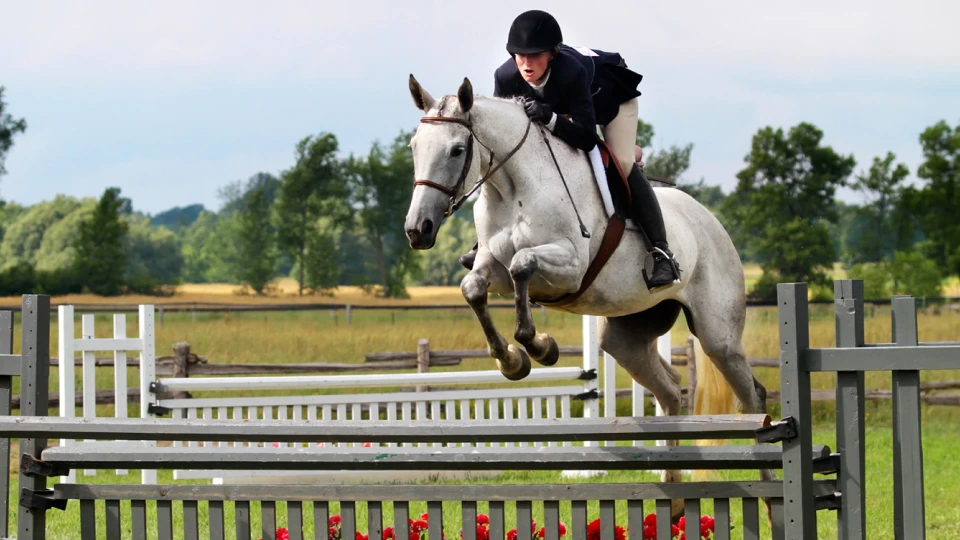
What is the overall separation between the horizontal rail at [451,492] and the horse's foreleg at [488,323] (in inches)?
27.1

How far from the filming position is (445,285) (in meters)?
43.8

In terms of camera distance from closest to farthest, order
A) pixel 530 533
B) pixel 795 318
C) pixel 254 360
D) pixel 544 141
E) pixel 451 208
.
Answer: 1. pixel 795 318
2. pixel 530 533
3. pixel 451 208
4. pixel 544 141
5. pixel 254 360

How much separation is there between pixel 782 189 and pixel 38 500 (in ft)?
107

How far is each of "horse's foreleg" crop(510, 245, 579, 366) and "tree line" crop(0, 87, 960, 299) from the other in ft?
85.2

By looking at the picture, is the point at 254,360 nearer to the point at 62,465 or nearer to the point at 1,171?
the point at 62,465

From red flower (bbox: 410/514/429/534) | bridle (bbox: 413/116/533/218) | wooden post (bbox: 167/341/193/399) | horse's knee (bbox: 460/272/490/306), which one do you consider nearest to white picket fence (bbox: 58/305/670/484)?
red flower (bbox: 410/514/429/534)

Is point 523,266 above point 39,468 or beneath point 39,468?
above

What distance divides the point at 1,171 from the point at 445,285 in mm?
18942

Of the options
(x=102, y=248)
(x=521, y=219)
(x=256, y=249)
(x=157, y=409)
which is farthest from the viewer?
(x=256, y=249)

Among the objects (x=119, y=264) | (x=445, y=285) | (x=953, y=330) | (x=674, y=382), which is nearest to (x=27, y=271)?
(x=119, y=264)

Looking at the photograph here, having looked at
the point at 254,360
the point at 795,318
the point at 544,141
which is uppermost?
the point at 544,141

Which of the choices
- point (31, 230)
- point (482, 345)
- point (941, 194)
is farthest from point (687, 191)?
point (31, 230)

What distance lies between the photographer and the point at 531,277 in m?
3.91

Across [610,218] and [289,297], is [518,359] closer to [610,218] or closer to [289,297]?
[610,218]
